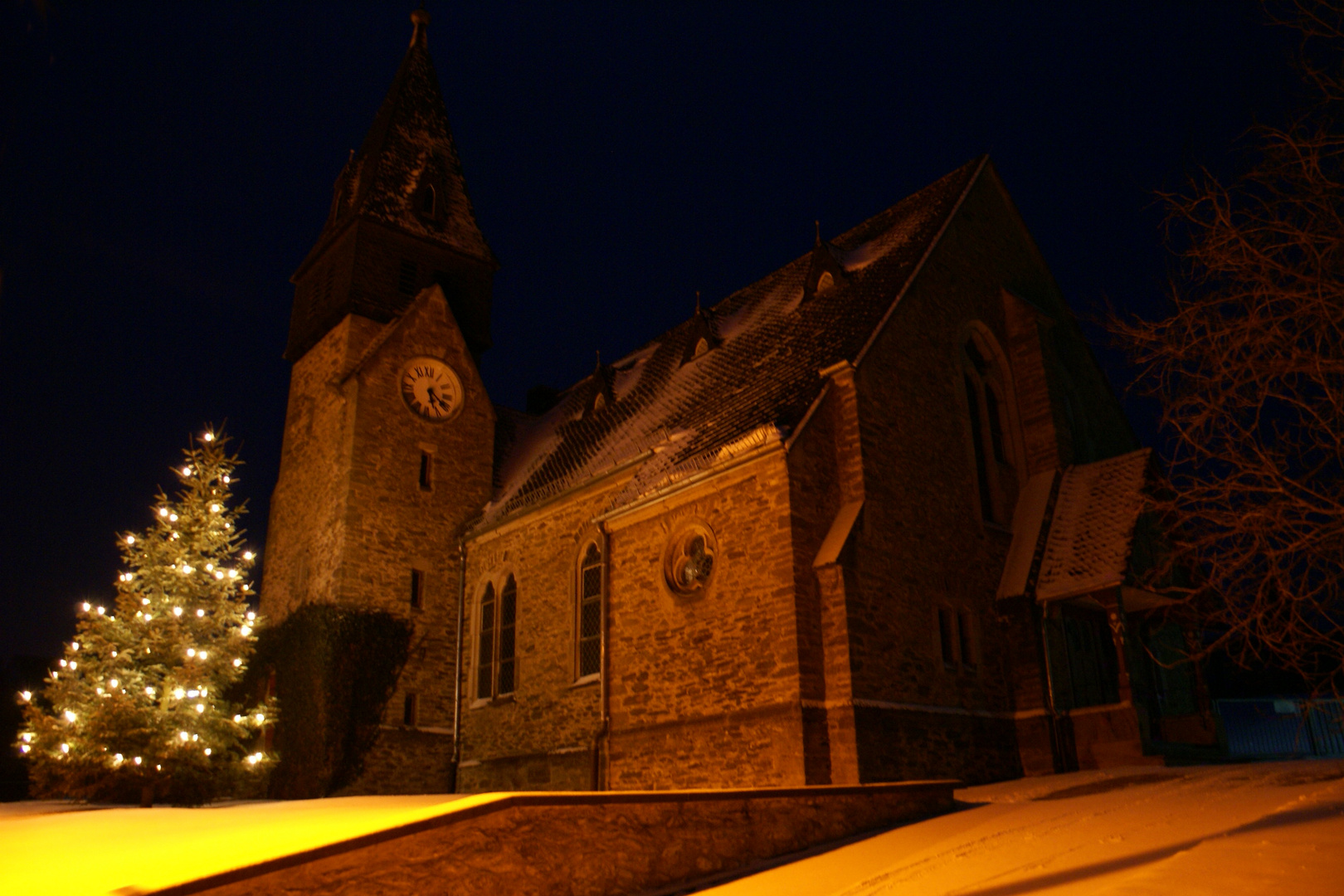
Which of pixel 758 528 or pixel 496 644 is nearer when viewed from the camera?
pixel 758 528

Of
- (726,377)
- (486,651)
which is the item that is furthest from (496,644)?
(726,377)

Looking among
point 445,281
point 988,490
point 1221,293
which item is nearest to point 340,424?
point 445,281

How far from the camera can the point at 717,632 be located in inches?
575

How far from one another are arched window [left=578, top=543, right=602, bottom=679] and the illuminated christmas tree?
593 cm

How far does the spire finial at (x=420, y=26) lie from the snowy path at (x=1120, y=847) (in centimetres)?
2925

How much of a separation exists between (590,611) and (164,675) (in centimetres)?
737

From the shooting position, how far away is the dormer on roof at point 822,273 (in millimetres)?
19484

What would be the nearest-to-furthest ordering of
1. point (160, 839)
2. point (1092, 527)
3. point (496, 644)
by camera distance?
point (160, 839) → point (1092, 527) → point (496, 644)

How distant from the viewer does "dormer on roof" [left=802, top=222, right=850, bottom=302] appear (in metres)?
19.5

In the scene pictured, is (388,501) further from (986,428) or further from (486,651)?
(986,428)

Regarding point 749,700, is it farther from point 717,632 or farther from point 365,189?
point 365,189

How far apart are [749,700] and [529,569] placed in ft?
25.2

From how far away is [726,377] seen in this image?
19469 mm

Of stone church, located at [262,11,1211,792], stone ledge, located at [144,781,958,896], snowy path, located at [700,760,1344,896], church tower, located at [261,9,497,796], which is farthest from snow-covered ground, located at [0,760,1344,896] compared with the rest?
church tower, located at [261,9,497,796]
